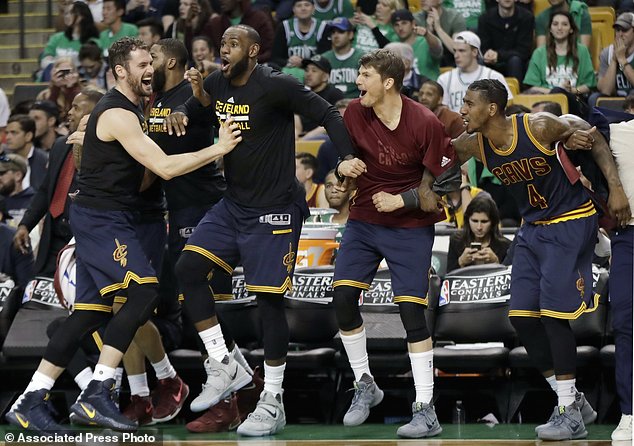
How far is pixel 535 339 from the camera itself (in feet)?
23.1

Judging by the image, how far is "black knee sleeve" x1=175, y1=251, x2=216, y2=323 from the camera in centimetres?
726

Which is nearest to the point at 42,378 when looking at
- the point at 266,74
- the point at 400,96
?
the point at 266,74

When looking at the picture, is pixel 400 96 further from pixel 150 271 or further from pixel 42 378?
pixel 42 378

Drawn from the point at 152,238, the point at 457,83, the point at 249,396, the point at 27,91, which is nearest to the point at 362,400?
the point at 249,396

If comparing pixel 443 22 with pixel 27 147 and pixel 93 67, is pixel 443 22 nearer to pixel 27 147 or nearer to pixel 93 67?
pixel 93 67

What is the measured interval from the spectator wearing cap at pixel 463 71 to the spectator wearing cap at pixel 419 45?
600 millimetres

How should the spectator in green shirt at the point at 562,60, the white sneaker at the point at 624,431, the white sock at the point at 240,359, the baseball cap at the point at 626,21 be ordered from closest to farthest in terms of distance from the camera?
the white sneaker at the point at 624,431
the white sock at the point at 240,359
the baseball cap at the point at 626,21
the spectator in green shirt at the point at 562,60

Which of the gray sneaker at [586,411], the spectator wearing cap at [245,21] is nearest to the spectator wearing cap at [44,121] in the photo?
the spectator wearing cap at [245,21]

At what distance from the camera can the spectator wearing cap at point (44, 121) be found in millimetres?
12227

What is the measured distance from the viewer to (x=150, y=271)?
23.3ft

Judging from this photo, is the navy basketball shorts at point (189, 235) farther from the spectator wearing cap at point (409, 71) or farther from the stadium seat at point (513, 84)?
the stadium seat at point (513, 84)

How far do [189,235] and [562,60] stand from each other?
5.49 m

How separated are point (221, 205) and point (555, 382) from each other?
226 centimetres

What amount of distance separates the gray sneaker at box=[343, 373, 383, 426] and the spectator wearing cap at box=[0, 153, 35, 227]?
4246 millimetres
